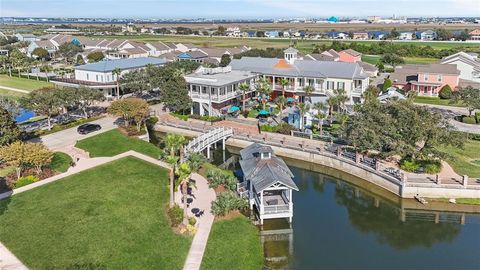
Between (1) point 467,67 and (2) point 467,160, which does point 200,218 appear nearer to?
(2) point 467,160

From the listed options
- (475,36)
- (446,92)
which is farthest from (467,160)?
(475,36)

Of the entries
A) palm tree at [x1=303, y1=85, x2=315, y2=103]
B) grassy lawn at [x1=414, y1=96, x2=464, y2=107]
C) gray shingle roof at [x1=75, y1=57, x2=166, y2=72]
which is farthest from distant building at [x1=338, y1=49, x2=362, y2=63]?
gray shingle roof at [x1=75, y1=57, x2=166, y2=72]

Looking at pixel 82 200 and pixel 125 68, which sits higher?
pixel 125 68

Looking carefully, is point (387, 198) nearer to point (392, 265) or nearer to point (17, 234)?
point (392, 265)

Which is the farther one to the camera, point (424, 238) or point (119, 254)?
point (424, 238)

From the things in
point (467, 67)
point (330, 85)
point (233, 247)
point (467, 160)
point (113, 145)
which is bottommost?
point (233, 247)

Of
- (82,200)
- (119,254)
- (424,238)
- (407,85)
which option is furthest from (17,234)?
(407,85)

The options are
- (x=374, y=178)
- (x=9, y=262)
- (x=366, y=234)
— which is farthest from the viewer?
(x=374, y=178)
